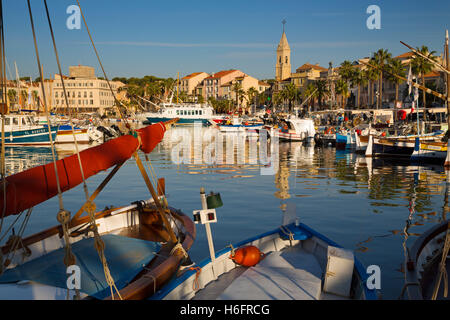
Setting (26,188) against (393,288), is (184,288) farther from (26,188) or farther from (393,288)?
(393,288)

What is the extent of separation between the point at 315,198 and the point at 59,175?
15549 mm

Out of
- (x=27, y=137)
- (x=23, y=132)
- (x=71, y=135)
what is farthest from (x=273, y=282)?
(x=71, y=135)

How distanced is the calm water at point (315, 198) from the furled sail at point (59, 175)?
4382 millimetres

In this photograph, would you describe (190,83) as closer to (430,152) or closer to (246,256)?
(430,152)

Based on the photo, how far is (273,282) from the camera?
7906 millimetres

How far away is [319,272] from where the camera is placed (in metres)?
8.56

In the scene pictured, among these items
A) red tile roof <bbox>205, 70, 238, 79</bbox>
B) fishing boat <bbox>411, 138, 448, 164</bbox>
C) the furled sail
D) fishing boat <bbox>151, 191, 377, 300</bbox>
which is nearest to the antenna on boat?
fishing boat <bbox>151, 191, 377, 300</bbox>

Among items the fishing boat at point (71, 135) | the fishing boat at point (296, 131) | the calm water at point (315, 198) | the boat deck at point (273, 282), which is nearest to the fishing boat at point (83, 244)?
the boat deck at point (273, 282)

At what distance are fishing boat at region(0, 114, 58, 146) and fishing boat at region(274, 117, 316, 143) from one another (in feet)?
101

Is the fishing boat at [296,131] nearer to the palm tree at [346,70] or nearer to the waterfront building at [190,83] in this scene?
the palm tree at [346,70]

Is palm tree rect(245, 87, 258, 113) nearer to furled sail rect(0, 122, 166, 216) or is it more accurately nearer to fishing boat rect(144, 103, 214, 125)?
fishing boat rect(144, 103, 214, 125)

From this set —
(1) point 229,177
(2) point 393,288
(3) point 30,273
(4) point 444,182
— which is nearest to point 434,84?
(4) point 444,182

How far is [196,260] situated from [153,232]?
1538 millimetres

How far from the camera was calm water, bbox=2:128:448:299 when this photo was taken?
13883 millimetres
